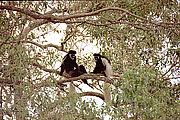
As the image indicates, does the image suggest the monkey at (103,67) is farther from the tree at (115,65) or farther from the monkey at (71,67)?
the tree at (115,65)

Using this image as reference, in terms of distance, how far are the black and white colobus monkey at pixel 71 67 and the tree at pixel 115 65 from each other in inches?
31.9

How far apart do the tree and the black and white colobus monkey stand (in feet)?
2.66

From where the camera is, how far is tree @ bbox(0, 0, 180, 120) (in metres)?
3.73

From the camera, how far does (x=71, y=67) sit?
607 centimetres

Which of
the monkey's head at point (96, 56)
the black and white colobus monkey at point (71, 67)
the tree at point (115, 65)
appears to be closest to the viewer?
the tree at point (115, 65)

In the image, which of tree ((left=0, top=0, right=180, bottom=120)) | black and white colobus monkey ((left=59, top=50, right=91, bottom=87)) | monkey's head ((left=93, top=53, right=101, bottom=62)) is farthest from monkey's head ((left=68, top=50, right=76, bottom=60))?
tree ((left=0, top=0, right=180, bottom=120))

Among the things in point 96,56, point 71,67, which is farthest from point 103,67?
point 71,67

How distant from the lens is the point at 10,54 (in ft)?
14.5

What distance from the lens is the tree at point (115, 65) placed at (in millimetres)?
3727

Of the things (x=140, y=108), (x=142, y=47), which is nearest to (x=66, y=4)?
(x=142, y=47)

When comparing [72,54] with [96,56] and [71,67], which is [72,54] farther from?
[96,56]

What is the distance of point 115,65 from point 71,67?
3.39ft

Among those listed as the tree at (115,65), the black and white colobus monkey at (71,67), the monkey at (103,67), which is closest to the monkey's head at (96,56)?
the monkey at (103,67)

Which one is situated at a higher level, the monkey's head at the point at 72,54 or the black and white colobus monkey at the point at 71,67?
the monkey's head at the point at 72,54
